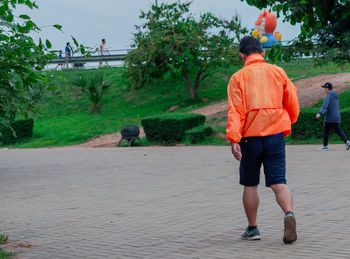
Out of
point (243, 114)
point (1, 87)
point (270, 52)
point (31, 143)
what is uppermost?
point (270, 52)

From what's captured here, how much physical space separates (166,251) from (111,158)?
1199 cm

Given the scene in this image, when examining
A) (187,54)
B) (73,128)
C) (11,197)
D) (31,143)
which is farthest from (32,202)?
(187,54)

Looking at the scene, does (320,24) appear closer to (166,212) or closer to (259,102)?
(166,212)

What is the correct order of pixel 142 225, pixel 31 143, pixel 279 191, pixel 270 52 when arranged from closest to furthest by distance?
pixel 279 191, pixel 142 225, pixel 270 52, pixel 31 143

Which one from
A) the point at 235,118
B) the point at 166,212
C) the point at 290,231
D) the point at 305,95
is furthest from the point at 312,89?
the point at 290,231

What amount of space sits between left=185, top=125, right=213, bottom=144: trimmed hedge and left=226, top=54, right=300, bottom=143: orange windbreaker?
613 inches

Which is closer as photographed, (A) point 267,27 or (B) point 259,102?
(B) point 259,102

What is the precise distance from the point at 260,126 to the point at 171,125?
1626 centimetres

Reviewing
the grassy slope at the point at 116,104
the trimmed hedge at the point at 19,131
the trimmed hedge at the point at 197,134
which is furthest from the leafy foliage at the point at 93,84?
the trimmed hedge at the point at 197,134

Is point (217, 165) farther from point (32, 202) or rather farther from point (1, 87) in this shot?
point (1, 87)

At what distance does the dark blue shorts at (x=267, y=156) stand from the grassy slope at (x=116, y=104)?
21191mm

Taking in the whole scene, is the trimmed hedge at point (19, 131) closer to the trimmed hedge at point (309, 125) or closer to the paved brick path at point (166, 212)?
the trimmed hedge at point (309, 125)

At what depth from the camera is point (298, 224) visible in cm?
593

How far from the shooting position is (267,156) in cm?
521
